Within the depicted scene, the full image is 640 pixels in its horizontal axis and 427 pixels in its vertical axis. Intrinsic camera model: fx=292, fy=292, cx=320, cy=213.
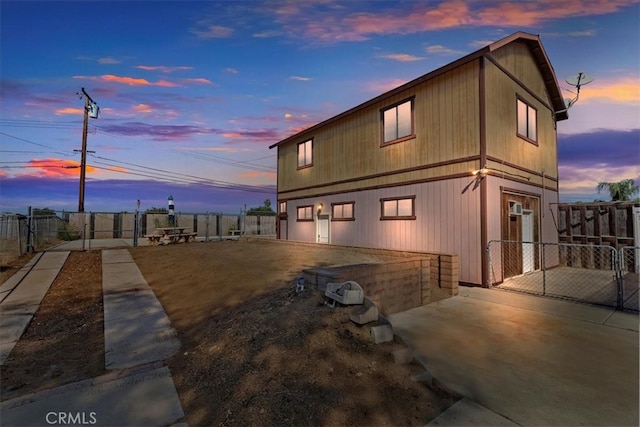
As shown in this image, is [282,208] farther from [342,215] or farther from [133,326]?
[133,326]

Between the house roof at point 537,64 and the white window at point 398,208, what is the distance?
385 cm

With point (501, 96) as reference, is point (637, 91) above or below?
above

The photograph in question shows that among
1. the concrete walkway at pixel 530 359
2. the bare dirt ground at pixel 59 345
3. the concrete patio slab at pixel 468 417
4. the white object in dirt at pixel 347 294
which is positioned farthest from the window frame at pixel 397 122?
the bare dirt ground at pixel 59 345

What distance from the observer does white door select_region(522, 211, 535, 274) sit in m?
9.95

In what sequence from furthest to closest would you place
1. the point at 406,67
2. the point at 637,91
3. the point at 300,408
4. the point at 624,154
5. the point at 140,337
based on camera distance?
1. the point at 624,154
2. the point at 406,67
3. the point at 637,91
4. the point at 140,337
5. the point at 300,408

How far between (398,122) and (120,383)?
10.4 meters

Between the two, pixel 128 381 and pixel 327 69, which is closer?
pixel 128 381

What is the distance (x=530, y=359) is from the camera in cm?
386

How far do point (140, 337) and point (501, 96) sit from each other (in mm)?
10968

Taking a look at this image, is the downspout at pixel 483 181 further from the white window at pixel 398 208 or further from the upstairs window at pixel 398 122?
the upstairs window at pixel 398 122

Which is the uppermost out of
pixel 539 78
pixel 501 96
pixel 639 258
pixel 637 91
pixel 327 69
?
pixel 327 69

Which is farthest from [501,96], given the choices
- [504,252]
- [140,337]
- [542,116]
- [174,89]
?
[174,89]

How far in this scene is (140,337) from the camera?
4488mm

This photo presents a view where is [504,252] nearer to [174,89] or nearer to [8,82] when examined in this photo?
[174,89]
